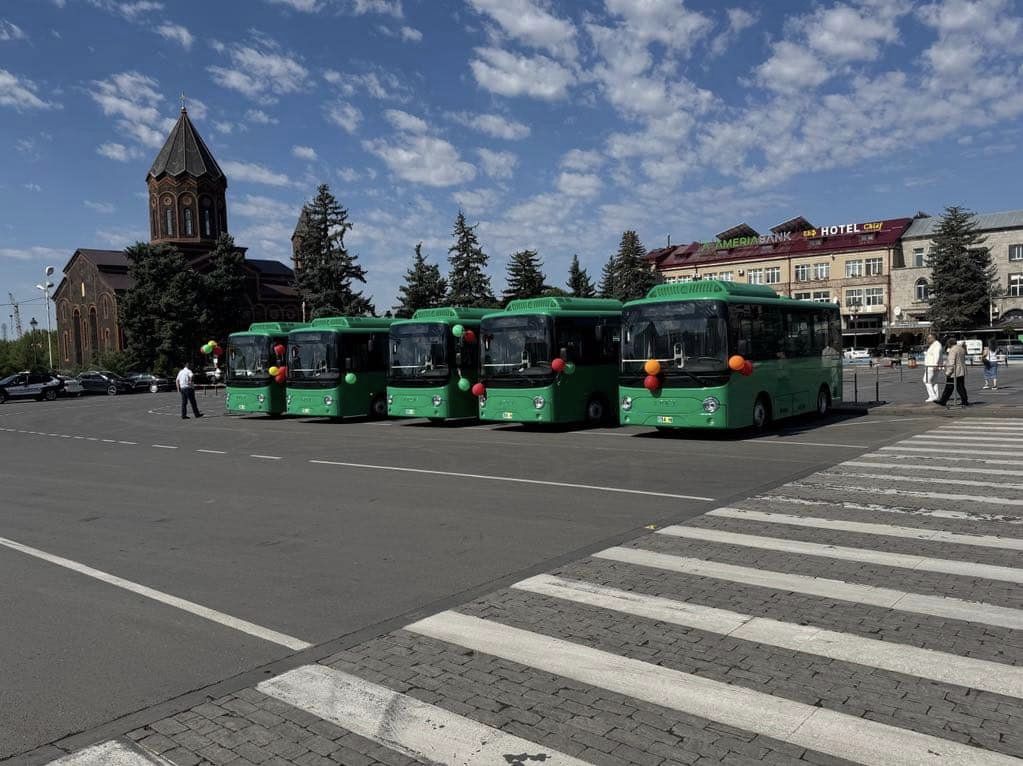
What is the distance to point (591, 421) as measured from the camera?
830 inches

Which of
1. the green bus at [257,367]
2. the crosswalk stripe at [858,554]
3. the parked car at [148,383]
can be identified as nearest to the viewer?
the crosswalk stripe at [858,554]

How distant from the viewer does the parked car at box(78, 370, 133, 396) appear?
55.3m

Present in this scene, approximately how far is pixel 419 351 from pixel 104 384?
42.7 meters

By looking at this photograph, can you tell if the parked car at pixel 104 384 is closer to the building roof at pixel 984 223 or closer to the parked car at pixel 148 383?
the parked car at pixel 148 383

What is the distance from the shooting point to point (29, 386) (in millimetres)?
50156

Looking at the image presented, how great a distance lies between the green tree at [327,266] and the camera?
2549 inches

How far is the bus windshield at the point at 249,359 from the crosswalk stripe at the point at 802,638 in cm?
2149

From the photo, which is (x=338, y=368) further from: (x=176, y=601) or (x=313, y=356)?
(x=176, y=601)

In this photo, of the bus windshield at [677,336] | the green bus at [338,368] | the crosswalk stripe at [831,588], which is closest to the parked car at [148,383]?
the green bus at [338,368]

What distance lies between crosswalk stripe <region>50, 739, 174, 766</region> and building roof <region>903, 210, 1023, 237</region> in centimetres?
8425

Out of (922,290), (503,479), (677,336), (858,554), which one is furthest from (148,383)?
(922,290)

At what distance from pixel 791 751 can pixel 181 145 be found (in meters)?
83.2

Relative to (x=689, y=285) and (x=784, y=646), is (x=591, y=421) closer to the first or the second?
(x=689, y=285)

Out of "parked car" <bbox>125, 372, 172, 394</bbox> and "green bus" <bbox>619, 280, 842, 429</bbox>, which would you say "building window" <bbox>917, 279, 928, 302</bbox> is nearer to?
"parked car" <bbox>125, 372, 172, 394</bbox>
